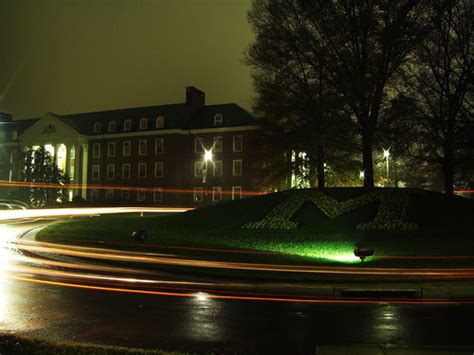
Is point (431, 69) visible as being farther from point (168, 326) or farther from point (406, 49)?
point (168, 326)

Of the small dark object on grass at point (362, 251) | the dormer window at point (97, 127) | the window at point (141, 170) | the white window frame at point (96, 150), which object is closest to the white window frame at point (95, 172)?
the white window frame at point (96, 150)

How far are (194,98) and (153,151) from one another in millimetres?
9126

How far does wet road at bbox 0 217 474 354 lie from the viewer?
7.00 meters

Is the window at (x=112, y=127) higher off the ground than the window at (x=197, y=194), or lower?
higher

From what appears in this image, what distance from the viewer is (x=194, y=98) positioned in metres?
63.0

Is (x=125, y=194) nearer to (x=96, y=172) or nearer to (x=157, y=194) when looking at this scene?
(x=157, y=194)

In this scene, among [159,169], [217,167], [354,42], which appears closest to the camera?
[354,42]

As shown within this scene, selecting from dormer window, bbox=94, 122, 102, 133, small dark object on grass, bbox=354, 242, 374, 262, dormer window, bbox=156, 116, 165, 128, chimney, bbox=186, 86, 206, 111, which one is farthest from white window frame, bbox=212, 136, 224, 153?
small dark object on grass, bbox=354, 242, 374, 262

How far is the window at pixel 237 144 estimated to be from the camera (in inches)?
2256

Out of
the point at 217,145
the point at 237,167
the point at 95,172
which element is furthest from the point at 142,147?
the point at 237,167

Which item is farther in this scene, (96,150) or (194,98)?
(96,150)

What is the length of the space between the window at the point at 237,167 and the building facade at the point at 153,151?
12cm

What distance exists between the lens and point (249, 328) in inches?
302

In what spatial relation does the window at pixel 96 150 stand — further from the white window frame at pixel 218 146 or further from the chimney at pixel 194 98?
the white window frame at pixel 218 146
